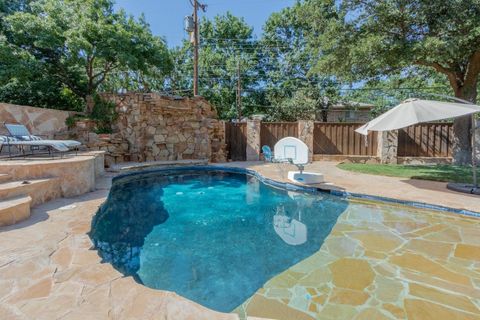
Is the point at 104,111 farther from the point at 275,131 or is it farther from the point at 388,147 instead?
the point at 388,147

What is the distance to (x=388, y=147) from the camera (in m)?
11.2

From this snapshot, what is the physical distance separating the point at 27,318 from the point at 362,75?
1118 centimetres

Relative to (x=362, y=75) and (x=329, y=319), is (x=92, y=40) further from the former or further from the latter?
(x=329, y=319)

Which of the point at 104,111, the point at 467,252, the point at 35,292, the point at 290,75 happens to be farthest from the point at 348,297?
the point at 290,75

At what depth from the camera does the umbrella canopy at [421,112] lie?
539 cm

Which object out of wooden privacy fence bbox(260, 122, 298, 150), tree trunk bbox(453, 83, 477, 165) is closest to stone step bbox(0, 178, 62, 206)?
wooden privacy fence bbox(260, 122, 298, 150)

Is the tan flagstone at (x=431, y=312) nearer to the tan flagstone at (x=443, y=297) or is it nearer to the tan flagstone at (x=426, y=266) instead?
the tan flagstone at (x=443, y=297)

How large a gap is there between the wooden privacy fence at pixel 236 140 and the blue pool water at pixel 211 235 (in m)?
5.26

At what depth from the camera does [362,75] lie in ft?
32.6

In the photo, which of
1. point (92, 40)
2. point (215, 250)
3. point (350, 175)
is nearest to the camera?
point (215, 250)

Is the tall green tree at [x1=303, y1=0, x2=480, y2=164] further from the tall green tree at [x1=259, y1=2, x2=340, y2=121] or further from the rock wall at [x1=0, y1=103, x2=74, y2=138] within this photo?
the rock wall at [x1=0, y1=103, x2=74, y2=138]

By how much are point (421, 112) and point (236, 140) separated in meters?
8.46

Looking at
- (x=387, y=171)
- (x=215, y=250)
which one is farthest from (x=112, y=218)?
(x=387, y=171)

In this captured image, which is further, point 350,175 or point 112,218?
point 350,175
